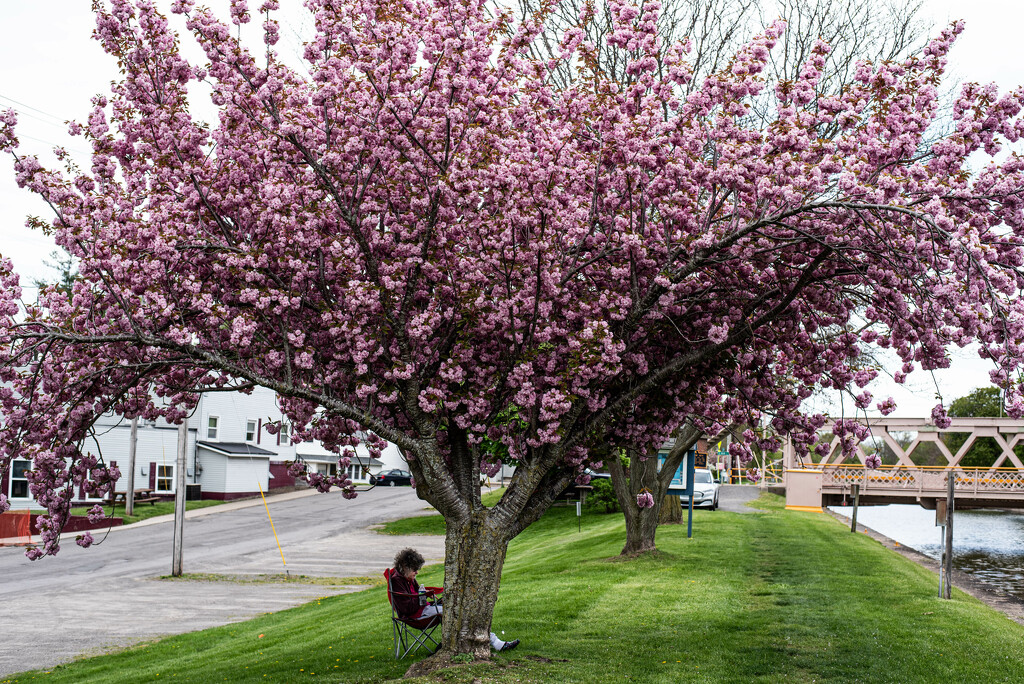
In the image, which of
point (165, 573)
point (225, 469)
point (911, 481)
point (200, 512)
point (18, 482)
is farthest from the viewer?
point (225, 469)

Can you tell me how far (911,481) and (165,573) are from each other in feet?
108

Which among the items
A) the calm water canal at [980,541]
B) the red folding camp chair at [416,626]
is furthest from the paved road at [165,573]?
the calm water canal at [980,541]

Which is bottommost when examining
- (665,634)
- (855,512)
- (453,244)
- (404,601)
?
(665,634)

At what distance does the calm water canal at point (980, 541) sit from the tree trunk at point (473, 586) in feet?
62.4

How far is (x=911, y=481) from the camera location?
4188 centimetres

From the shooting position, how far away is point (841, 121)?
27.4ft

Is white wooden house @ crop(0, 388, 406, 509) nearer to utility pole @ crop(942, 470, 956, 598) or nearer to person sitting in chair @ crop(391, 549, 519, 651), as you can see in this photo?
utility pole @ crop(942, 470, 956, 598)

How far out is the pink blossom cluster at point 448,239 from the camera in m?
8.38

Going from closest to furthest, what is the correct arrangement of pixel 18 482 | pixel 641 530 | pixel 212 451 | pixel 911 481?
pixel 641 530 < pixel 18 482 < pixel 911 481 < pixel 212 451

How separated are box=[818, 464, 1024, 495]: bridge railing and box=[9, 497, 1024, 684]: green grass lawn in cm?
2182

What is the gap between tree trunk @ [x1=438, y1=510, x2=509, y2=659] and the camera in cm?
941

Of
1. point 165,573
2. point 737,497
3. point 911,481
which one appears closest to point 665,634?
point 165,573

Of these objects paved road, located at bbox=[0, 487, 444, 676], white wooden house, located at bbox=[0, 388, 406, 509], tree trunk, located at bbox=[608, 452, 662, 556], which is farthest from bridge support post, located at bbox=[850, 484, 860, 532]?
white wooden house, located at bbox=[0, 388, 406, 509]

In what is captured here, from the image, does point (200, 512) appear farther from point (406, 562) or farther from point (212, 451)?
point (406, 562)
